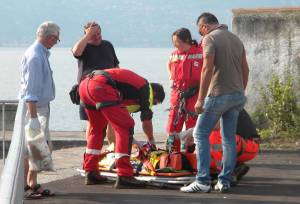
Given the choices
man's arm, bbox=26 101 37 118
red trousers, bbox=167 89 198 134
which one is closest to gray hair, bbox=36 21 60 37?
man's arm, bbox=26 101 37 118

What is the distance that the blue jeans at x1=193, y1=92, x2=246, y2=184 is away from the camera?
10.1 metres

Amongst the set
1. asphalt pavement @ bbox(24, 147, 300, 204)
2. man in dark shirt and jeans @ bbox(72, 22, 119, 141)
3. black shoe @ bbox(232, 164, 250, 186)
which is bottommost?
asphalt pavement @ bbox(24, 147, 300, 204)

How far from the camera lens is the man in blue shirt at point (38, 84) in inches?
388

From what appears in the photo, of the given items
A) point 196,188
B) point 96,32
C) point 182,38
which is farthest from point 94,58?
point 196,188

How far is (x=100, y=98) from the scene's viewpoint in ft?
34.2

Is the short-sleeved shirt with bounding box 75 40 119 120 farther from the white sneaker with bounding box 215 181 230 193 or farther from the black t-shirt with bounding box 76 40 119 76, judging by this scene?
the white sneaker with bounding box 215 181 230 193

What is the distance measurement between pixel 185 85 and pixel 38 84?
2427 mm

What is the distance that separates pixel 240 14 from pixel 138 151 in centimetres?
552

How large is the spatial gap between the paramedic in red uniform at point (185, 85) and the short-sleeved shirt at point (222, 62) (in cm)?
147

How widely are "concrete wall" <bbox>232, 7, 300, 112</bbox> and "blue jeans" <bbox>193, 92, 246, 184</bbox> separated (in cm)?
560

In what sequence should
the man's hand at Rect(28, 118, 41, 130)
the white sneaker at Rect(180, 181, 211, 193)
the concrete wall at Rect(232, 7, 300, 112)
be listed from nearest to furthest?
the man's hand at Rect(28, 118, 41, 130)
the white sneaker at Rect(180, 181, 211, 193)
the concrete wall at Rect(232, 7, 300, 112)

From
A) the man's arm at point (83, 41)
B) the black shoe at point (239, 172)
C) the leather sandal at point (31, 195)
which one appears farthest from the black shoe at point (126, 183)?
the man's arm at point (83, 41)

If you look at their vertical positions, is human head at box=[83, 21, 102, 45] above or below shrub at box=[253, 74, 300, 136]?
above

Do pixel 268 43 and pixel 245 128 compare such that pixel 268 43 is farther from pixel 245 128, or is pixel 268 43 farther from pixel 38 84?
pixel 38 84
